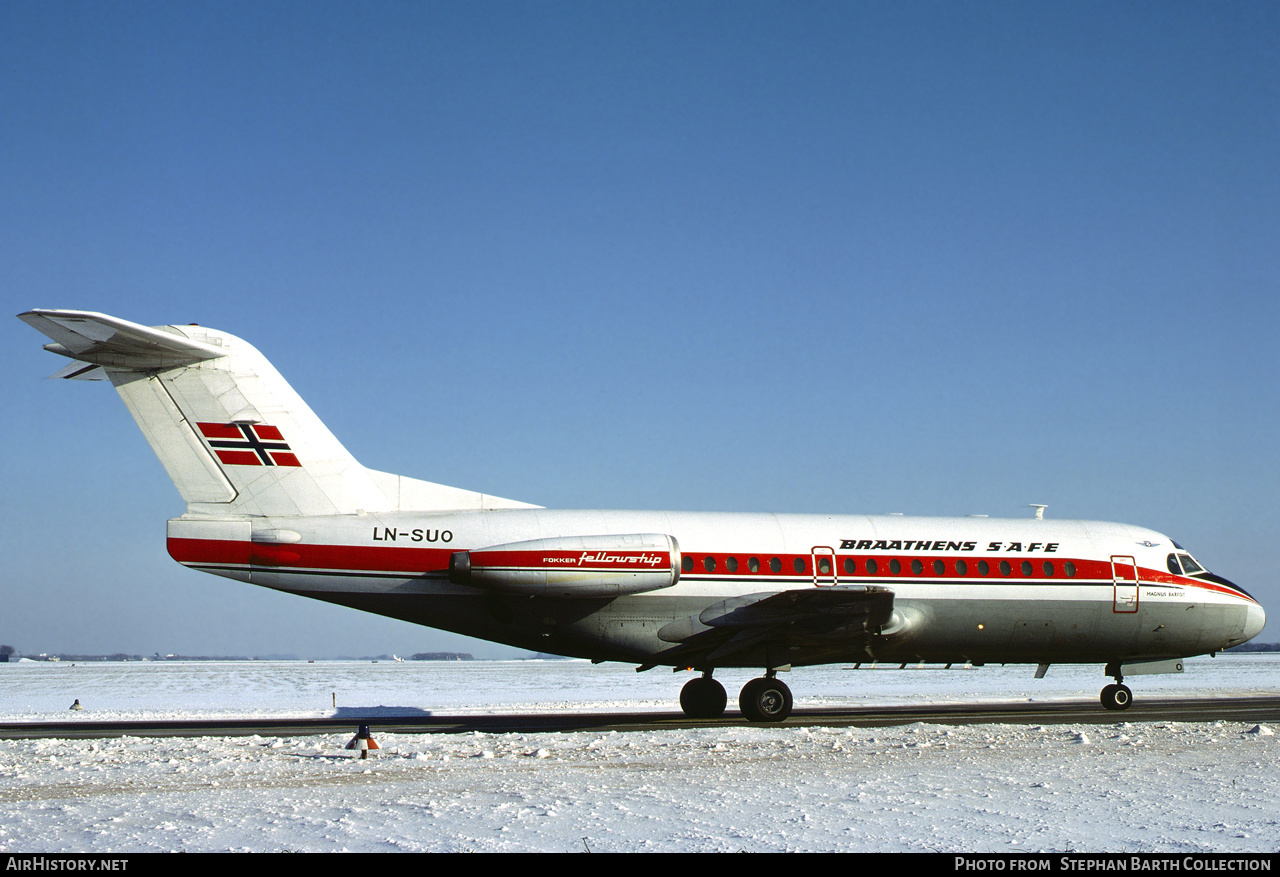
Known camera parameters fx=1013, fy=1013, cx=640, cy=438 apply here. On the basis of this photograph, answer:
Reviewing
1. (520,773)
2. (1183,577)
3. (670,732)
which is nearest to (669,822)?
(520,773)

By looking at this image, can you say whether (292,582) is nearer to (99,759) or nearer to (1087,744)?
(99,759)

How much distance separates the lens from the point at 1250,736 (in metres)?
14.2

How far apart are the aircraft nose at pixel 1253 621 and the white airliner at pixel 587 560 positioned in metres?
2.59

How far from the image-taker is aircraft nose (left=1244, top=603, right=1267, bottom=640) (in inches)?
792

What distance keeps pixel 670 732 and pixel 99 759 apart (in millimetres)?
7432

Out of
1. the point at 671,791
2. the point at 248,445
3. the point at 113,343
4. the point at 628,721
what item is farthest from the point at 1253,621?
the point at 113,343

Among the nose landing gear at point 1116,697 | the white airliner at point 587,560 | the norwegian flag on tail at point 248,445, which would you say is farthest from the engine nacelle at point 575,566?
the nose landing gear at point 1116,697

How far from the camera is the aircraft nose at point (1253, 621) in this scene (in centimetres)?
2012

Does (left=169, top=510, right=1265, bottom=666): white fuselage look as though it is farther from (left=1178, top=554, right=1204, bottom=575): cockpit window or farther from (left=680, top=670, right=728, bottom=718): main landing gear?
(left=680, top=670, right=728, bottom=718): main landing gear

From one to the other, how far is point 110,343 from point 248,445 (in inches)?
96.6

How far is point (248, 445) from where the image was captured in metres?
15.8

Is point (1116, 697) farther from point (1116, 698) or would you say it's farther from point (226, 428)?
point (226, 428)

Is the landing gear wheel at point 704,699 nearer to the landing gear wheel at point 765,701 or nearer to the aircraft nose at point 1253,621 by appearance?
the landing gear wheel at point 765,701

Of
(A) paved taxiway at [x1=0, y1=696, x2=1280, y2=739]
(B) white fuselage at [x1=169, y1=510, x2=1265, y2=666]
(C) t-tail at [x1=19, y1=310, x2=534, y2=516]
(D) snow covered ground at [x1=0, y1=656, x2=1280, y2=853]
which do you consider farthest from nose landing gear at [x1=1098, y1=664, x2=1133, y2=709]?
(C) t-tail at [x1=19, y1=310, x2=534, y2=516]
